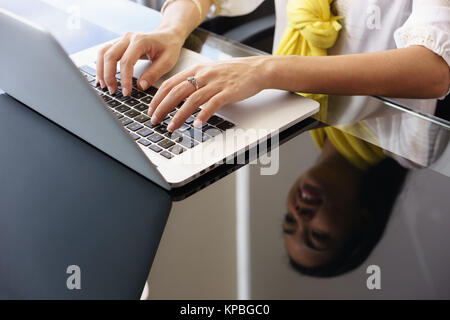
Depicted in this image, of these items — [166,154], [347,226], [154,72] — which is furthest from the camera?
[154,72]

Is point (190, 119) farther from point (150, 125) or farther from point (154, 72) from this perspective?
point (154, 72)

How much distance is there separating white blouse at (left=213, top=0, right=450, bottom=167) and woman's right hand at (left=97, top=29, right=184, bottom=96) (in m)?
0.31

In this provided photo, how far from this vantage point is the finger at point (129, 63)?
2.89 feet

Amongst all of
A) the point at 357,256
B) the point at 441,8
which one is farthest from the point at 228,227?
the point at 441,8

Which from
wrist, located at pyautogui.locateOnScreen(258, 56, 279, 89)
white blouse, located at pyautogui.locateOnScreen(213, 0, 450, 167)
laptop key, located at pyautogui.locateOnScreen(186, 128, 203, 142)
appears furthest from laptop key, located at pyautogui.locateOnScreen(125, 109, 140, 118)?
white blouse, located at pyautogui.locateOnScreen(213, 0, 450, 167)

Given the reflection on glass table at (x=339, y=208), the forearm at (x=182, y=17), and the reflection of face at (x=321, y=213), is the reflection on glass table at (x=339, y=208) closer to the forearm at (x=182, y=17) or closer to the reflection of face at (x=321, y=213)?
the reflection of face at (x=321, y=213)

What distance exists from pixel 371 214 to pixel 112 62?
518 millimetres

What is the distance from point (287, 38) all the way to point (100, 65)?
451mm

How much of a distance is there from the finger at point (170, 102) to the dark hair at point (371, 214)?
0.30 m

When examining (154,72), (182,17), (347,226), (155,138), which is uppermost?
(182,17)

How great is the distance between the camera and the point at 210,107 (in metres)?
0.78

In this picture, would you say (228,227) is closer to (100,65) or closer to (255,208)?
(255,208)

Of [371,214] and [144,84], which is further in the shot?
[144,84]

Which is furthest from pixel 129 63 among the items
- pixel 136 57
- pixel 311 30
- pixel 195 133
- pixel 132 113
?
pixel 311 30
